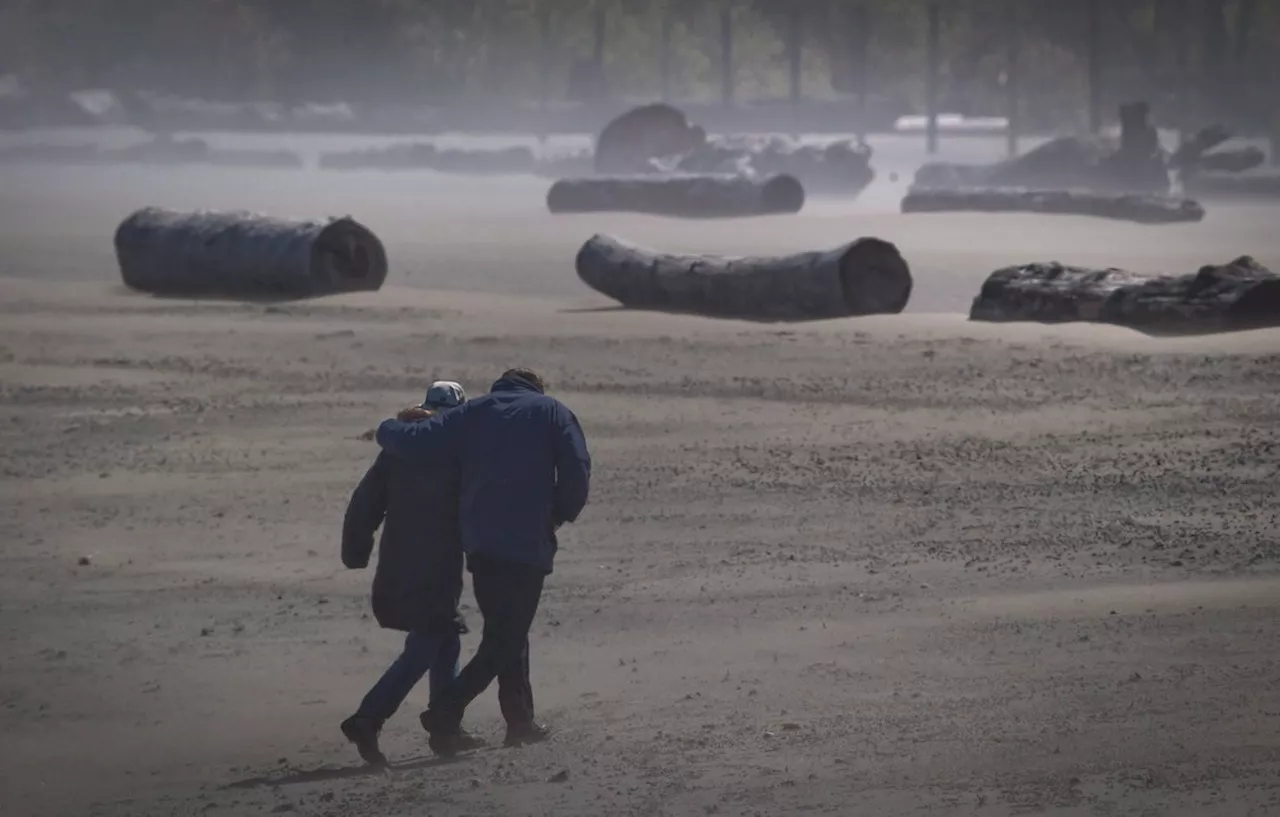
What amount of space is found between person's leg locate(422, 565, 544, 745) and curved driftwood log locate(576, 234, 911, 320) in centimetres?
1086

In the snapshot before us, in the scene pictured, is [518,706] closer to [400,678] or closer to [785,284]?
[400,678]

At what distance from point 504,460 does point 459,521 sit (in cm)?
29

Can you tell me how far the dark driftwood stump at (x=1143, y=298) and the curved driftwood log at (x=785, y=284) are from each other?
117 centimetres

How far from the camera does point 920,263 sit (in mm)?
23922

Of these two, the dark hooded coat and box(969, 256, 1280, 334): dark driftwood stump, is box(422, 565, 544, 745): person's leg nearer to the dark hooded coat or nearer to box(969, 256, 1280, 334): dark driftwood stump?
the dark hooded coat

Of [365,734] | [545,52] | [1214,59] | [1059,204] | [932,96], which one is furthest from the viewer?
[545,52]

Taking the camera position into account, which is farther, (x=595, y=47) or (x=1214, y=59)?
(x=595, y=47)

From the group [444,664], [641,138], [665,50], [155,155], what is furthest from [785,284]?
[665,50]

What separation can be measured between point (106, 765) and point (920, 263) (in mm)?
17707

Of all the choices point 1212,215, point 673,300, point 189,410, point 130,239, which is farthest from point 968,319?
point 1212,215

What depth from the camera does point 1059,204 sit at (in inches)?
1346

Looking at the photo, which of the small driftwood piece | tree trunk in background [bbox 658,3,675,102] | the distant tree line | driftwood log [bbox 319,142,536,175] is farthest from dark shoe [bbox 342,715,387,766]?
tree trunk in background [bbox 658,3,675,102]

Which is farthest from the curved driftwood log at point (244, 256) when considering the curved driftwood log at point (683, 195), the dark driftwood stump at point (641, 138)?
the dark driftwood stump at point (641, 138)

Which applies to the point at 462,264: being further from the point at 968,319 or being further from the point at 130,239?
the point at 968,319
